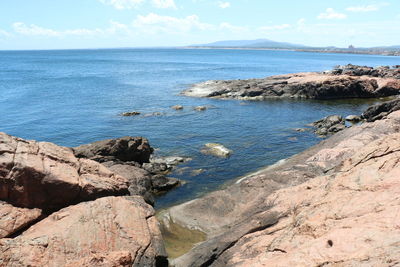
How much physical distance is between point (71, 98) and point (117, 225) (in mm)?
65535

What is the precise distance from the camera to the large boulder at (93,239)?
42.8 feet

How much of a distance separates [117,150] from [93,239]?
17.0 metres

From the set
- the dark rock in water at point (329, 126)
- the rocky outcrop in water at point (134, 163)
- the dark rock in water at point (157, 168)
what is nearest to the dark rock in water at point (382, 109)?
the dark rock in water at point (329, 126)

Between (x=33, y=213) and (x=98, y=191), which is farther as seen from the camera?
(x=98, y=191)

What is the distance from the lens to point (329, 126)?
46656mm

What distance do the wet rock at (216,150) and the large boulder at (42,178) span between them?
1867 cm

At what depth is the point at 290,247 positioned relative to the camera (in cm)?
1198

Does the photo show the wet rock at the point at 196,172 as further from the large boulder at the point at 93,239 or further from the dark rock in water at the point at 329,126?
the dark rock in water at the point at 329,126

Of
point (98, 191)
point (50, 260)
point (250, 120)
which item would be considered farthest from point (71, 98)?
point (50, 260)

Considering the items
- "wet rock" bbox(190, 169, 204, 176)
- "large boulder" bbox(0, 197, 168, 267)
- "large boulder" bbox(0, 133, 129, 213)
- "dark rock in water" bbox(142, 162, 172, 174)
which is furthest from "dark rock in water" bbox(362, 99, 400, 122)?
"large boulder" bbox(0, 133, 129, 213)

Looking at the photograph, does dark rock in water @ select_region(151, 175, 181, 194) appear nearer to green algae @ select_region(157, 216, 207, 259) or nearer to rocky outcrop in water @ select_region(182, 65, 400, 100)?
green algae @ select_region(157, 216, 207, 259)

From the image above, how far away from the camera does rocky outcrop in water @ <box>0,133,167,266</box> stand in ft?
44.3

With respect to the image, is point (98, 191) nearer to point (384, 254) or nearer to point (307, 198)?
point (307, 198)

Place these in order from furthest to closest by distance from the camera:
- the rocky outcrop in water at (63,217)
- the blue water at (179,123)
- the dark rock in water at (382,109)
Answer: the dark rock in water at (382,109), the blue water at (179,123), the rocky outcrop in water at (63,217)
